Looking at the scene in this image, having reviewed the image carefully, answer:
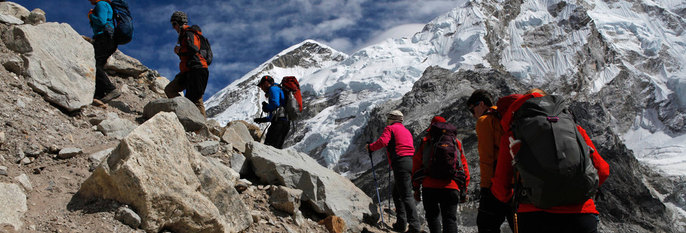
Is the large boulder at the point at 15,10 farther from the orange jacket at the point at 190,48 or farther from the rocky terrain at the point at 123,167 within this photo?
the orange jacket at the point at 190,48

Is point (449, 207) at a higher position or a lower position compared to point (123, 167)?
lower

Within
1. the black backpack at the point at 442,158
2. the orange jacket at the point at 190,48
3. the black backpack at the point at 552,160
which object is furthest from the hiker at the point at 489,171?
the orange jacket at the point at 190,48

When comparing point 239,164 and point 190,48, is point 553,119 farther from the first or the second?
point 190,48

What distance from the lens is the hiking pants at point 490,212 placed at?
3699 mm

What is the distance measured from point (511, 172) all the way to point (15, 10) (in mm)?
7836

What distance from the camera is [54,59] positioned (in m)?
5.46

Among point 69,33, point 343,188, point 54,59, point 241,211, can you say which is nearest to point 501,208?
point 241,211

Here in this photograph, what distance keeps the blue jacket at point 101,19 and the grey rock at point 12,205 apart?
3601 mm

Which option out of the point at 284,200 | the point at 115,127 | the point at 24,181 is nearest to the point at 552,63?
the point at 284,200

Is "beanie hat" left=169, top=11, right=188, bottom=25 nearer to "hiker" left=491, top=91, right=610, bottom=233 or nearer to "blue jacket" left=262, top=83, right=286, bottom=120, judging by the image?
"blue jacket" left=262, top=83, right=286, bottom=120

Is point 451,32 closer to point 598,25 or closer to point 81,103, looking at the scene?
point 598,25

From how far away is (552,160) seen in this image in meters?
2.47

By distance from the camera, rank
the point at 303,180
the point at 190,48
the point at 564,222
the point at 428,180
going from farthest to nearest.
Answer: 1. the point at 190,48
2. the point at 303,180
3. the point at 428,180
4. the point at 564,222

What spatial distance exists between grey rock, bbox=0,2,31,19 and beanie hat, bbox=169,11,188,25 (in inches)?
106
